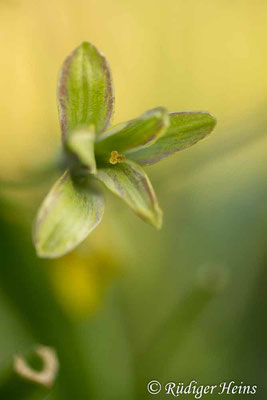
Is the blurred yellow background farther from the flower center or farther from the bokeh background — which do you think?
the flower center

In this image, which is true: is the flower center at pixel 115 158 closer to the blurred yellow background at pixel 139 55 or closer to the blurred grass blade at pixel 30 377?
the blurred grass blade at pixel 30 377

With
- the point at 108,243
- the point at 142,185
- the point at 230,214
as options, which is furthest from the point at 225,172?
the point at 142,185

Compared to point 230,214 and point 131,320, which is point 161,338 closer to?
point 131,320

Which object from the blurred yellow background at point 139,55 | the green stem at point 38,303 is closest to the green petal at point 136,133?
the green stem at point 38,303

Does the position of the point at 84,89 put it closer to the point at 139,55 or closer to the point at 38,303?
the point at 38,303

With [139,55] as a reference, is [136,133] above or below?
below

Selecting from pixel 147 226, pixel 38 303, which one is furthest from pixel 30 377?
pixel 147 226

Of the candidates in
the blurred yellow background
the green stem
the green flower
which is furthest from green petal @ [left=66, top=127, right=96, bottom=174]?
the blurred yellow background
